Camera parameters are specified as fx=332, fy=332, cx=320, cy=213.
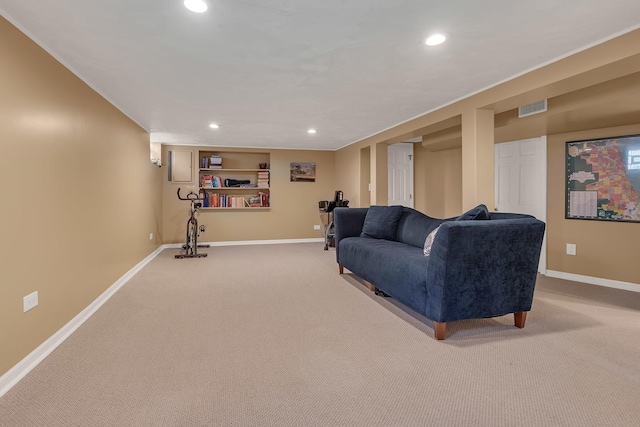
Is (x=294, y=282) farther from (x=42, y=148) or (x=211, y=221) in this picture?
(x=211, y=221)

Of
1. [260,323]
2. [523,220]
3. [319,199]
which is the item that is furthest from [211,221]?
[523,220]

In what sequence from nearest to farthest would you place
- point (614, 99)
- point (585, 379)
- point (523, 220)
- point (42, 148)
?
point (585, 379)
point (42, 148)
point (523, 220)
point (614, 99)

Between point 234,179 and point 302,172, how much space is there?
155 cm

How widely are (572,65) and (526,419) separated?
2.57 meters

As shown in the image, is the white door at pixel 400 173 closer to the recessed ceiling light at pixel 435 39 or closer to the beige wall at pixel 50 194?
the recessed ceiling light at pixel 435 39

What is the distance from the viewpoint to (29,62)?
7.10 ft

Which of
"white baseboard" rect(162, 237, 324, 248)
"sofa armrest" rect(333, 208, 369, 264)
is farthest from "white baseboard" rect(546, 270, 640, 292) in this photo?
"white baseboard" rect(162, 237, 324, 248)

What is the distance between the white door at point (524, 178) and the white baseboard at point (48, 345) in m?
5.46

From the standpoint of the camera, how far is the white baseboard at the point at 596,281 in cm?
384

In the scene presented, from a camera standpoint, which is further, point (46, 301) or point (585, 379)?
point (46, 301)

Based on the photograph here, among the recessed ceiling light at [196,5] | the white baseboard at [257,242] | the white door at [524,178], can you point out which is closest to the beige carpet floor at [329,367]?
the white door at [524,178]

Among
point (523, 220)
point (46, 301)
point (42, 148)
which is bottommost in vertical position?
point (46, 301)

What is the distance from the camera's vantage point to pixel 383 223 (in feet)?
13.6

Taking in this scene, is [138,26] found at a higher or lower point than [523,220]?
higher
